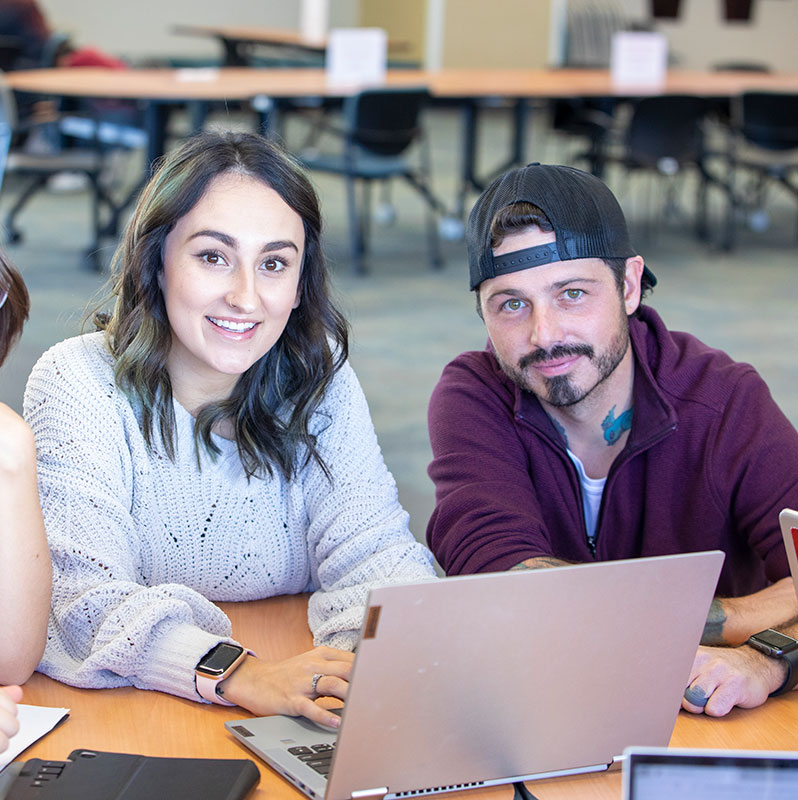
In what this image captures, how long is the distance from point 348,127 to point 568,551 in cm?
435

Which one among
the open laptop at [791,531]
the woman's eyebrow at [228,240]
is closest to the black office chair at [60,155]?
the woman's eyebrow at [228,240]

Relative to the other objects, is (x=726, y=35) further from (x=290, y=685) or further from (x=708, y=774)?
(x=708, y=774)

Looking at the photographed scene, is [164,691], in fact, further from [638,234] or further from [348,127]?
[638,234]

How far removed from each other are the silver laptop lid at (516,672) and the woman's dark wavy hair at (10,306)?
0.64 meters

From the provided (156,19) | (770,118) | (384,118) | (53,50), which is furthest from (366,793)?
(156,19)

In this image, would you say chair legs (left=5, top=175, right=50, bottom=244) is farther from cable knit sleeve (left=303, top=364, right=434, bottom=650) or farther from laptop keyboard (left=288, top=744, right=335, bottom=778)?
laptop keyboard (left=288, top=744, right=335, bottom=778)

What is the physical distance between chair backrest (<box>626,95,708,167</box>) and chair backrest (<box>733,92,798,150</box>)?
0.98 feet

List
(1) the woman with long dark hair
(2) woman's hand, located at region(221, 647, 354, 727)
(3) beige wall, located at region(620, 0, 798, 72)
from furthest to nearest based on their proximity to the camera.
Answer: (3) beige wall, located at region(620, 0, 798, 72), (1) the woman with long dark hair, (2) woman's hand, located at region(221, 647, 354, 727)

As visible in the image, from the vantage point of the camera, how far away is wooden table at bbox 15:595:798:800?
116cm

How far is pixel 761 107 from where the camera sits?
6.69 m

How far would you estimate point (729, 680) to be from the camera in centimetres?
136

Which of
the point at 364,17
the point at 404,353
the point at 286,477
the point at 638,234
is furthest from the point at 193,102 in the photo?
the point at 364,17

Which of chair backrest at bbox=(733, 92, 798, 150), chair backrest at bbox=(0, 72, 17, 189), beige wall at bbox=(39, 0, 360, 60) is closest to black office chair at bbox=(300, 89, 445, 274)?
chair backrest at bbox=(0, 72, 17, 189)

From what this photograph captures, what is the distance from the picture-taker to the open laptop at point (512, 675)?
977 mm
